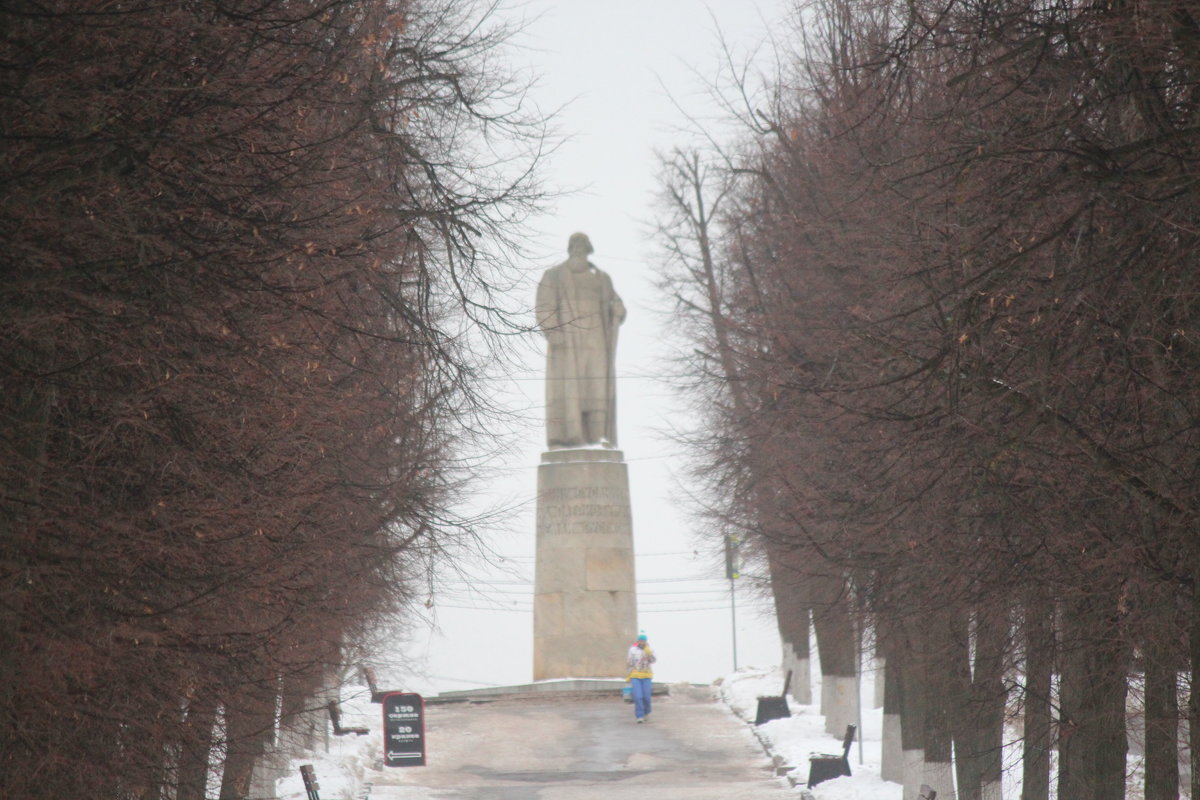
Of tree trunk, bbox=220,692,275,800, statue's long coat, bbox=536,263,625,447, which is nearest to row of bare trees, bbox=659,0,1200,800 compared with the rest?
tree trunk, bbox=220,692,275,800

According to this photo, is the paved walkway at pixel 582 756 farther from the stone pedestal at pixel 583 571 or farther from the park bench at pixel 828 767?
the stone pedestal at pixel 583 571

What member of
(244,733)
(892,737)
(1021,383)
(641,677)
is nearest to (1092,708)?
(1021,383)

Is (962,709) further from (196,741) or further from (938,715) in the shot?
(196,741)

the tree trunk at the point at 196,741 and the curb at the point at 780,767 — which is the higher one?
the tree trunk at the point at 196,741

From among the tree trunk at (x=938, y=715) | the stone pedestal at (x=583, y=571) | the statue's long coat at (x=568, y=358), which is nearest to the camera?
the tree trunk at (x=938, y=715)

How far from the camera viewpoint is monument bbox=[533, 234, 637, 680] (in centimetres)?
3066

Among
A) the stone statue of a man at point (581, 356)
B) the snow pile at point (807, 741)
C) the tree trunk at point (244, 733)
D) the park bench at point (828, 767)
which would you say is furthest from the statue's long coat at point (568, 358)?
the tree trunk at point (244, 733)

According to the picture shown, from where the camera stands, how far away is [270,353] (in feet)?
25.2

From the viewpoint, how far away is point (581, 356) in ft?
106

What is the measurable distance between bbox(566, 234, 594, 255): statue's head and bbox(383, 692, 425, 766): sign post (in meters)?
14.6

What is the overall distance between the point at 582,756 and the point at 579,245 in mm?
14205

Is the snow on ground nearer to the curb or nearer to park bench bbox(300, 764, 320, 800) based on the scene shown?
the curb

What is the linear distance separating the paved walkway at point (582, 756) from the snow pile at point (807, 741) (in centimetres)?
31

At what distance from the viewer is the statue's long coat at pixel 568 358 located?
31859mm
